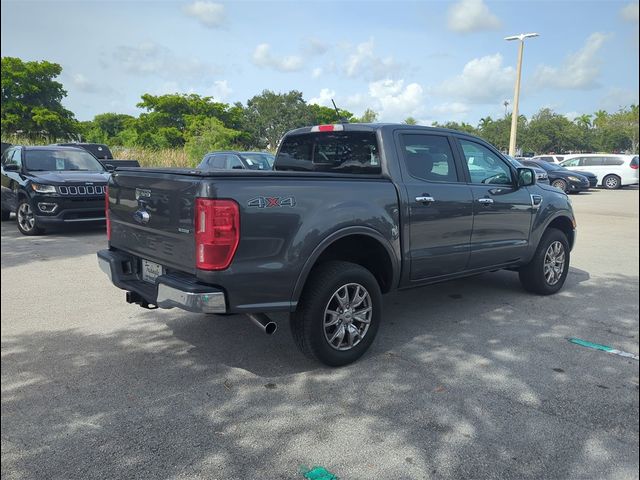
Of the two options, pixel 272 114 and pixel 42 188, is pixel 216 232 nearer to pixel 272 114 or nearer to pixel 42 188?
pixel 42 188

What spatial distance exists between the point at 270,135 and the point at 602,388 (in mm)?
51396

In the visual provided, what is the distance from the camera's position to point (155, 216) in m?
3.62

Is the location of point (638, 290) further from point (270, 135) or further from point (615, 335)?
point (270, 135)

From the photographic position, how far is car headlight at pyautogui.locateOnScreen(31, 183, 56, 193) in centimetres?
892

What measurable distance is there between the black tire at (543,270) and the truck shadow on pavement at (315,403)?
964mm

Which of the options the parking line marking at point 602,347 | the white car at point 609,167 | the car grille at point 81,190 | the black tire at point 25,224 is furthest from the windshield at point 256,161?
the white car at point 609,167

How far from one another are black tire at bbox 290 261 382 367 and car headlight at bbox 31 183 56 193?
6979 mm

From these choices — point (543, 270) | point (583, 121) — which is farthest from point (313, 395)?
point (583, 121)

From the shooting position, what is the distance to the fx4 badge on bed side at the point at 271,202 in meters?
3.25

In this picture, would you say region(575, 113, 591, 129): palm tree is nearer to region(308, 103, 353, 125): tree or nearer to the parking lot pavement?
region(308, 103, 353, 125): tree

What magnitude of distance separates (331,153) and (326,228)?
4.33 feet

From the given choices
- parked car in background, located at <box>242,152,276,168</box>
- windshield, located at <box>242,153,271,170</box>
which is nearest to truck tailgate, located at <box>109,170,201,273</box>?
windshield, located at <box>242,153,271,170</box>

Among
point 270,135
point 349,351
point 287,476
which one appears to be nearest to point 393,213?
point 349,351

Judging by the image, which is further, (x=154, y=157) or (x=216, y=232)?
(x=154, y=157)
